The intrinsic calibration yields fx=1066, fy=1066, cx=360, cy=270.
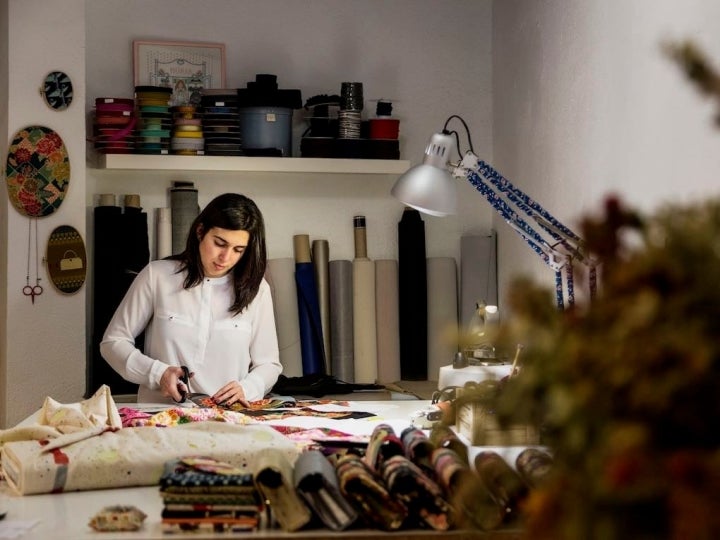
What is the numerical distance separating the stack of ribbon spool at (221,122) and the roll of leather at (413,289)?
99 centimetres

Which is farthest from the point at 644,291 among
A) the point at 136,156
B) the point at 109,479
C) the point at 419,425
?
the point at 136,156

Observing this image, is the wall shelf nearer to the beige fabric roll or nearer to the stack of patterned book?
the beige fabric roll

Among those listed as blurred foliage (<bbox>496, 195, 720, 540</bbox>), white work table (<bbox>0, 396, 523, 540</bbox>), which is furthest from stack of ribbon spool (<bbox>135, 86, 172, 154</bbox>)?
blurred foliage (<bbox>496, 195, 720, 540</bbox>)

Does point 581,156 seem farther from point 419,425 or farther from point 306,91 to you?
point 306,91

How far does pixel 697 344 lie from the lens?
878mm

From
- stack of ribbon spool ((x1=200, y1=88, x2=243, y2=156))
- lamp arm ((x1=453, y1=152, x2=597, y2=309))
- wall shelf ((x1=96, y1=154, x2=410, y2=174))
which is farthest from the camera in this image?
stack of ribbon spool ((x1=200, y1=88, x2=243, y2=156))

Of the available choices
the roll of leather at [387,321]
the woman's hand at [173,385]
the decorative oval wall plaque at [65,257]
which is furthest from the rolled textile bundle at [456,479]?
the roll of leather at [387,321]

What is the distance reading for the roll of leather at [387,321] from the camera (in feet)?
18.8

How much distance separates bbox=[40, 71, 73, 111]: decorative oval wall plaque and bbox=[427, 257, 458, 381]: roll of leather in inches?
81.0

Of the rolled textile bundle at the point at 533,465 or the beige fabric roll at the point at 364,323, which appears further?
the beige fabric roll at the point at 364,323

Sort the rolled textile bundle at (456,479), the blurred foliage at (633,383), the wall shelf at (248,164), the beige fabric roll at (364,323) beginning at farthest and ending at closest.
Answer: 1. the beige fabric roll at (364,323)
2. the wall shelf at (248,164)
3. the rolled textile bundle at (456,479)
4. the blurred foliage at (633,383)

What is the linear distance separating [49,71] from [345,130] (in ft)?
4.89

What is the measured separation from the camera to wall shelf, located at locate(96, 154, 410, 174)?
531 cm

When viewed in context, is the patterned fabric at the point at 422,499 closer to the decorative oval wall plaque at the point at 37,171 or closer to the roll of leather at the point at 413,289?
the decorative oval wall plaque at the point at 37,171
